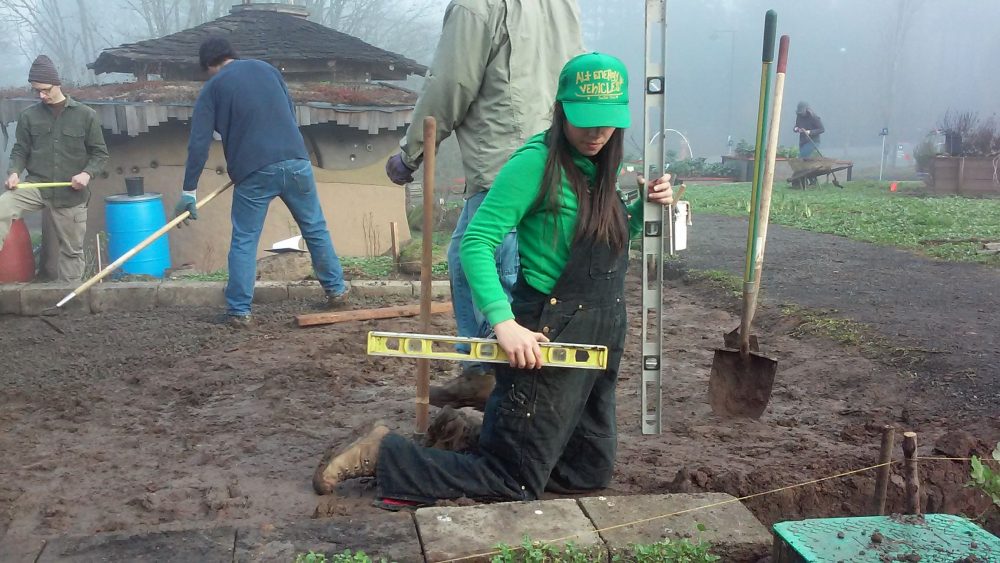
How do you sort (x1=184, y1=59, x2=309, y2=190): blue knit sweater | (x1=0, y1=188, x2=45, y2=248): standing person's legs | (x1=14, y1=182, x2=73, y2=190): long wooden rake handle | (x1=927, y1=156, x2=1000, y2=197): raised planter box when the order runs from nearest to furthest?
(x1=184, y1=59, x2=309, y2=190): blue knit sweater, (x1=14, y1=182, x2=73, y2=190): long wooden rake handle, (x1=0, y1=188, x2=45, y2=248): standing person's legs, (x1=927, y1=156, x2=1000, y2=197): raised planter box

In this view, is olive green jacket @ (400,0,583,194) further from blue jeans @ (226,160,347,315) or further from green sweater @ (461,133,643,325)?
blue jeans @ (226,160,347,315)

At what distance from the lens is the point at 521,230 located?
9.89ft

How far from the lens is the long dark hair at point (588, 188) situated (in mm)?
2863

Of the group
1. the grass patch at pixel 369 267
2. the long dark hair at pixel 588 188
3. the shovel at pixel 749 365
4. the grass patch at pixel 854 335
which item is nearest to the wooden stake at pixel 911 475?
the long dark hair at pixel 588 188

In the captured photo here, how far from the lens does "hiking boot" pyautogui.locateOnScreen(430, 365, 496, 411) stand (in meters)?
3.95

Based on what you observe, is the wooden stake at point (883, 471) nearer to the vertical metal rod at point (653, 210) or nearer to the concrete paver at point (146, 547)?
the vertical metal rod at point (653, 210)

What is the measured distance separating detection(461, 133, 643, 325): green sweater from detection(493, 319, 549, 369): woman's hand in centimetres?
4

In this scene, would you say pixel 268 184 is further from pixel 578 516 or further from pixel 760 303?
pixel 578 516

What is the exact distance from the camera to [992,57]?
49.5m

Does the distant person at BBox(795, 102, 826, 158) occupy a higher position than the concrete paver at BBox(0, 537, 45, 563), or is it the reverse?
the distant person at BBox(795, 102, 826, 158)

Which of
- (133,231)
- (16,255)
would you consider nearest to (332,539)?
(16,255)

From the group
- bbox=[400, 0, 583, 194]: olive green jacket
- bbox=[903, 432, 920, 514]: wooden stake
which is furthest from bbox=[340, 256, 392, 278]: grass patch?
bbox=[903, 432, 920, 514]: wooden stake

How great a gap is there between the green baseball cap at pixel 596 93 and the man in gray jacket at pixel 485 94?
1.13 meters

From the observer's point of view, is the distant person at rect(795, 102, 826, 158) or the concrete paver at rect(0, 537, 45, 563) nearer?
the concrete paver at rect(0, 537, 45, 563)
